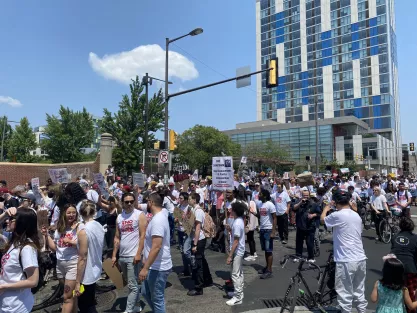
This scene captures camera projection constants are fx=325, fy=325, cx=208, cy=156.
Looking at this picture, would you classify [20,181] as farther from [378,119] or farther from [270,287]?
[378,119]

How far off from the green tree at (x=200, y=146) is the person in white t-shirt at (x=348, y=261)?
46.8 m

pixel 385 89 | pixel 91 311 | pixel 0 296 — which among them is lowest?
pixel 91 311

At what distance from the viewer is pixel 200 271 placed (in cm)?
622

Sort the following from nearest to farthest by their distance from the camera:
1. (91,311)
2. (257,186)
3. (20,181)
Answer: (91,311), (257,186), (20,181)

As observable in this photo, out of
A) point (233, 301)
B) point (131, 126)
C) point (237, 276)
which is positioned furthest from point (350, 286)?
point (131, 126)

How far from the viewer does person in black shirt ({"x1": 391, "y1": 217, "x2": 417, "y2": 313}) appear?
14.7 ft

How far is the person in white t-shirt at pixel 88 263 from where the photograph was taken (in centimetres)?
383

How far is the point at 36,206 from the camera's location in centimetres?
834

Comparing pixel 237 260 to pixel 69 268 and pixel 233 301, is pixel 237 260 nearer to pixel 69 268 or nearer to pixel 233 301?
pixel 233 301

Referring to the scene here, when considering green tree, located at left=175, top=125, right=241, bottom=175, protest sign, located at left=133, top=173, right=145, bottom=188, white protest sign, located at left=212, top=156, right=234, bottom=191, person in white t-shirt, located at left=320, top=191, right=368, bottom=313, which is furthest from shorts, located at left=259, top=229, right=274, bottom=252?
green tree, located at left=175, top=125, right=241, bottom=175

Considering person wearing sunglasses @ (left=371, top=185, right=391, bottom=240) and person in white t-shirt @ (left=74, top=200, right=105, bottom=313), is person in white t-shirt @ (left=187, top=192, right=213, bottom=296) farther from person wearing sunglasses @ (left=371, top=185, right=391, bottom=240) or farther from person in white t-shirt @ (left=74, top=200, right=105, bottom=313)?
person wearing sunglasses @ (left=371, top=185, right=391, bottom=240)

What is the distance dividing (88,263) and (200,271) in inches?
108

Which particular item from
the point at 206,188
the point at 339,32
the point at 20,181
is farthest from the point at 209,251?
the point at 339,32

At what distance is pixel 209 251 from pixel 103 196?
11.6 feet
